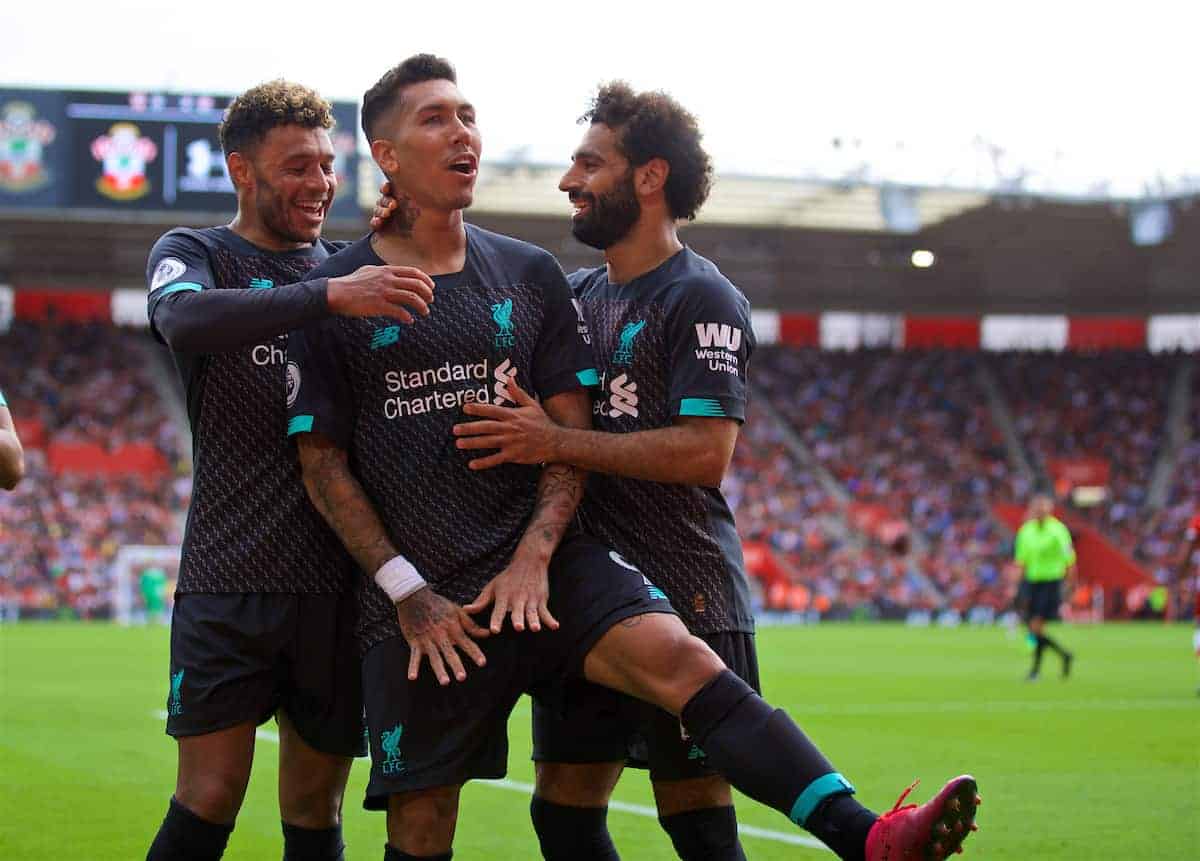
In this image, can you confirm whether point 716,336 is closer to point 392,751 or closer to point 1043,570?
point 392,751

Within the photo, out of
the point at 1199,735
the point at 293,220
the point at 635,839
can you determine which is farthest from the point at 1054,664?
the point at 293,220

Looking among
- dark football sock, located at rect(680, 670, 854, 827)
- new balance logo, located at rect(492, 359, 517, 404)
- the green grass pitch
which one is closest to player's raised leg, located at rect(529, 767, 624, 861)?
dark football sock, located at rect(680, 670, 854, 827)

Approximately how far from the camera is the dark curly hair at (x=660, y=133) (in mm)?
4617

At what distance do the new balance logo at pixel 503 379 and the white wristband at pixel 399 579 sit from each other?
1.59 feet

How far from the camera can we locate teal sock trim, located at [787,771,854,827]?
143 inches

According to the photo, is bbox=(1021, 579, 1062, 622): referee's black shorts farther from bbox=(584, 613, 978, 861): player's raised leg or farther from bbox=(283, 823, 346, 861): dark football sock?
bbox=(584, 613, 978, 861): player's raised leg

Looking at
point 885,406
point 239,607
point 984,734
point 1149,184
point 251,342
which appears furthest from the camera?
point 885,406

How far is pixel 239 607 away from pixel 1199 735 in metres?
8.82

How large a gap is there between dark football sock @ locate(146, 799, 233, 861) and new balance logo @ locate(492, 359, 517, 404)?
1400mm

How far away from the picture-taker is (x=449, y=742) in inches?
156

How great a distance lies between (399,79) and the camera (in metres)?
4.33

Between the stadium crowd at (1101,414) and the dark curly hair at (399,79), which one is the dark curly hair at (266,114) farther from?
the stadium crowd at (1101,414)

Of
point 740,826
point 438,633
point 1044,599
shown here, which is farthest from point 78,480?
point 438,633

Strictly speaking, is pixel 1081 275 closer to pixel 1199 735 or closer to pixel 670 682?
pixel 1199 735
